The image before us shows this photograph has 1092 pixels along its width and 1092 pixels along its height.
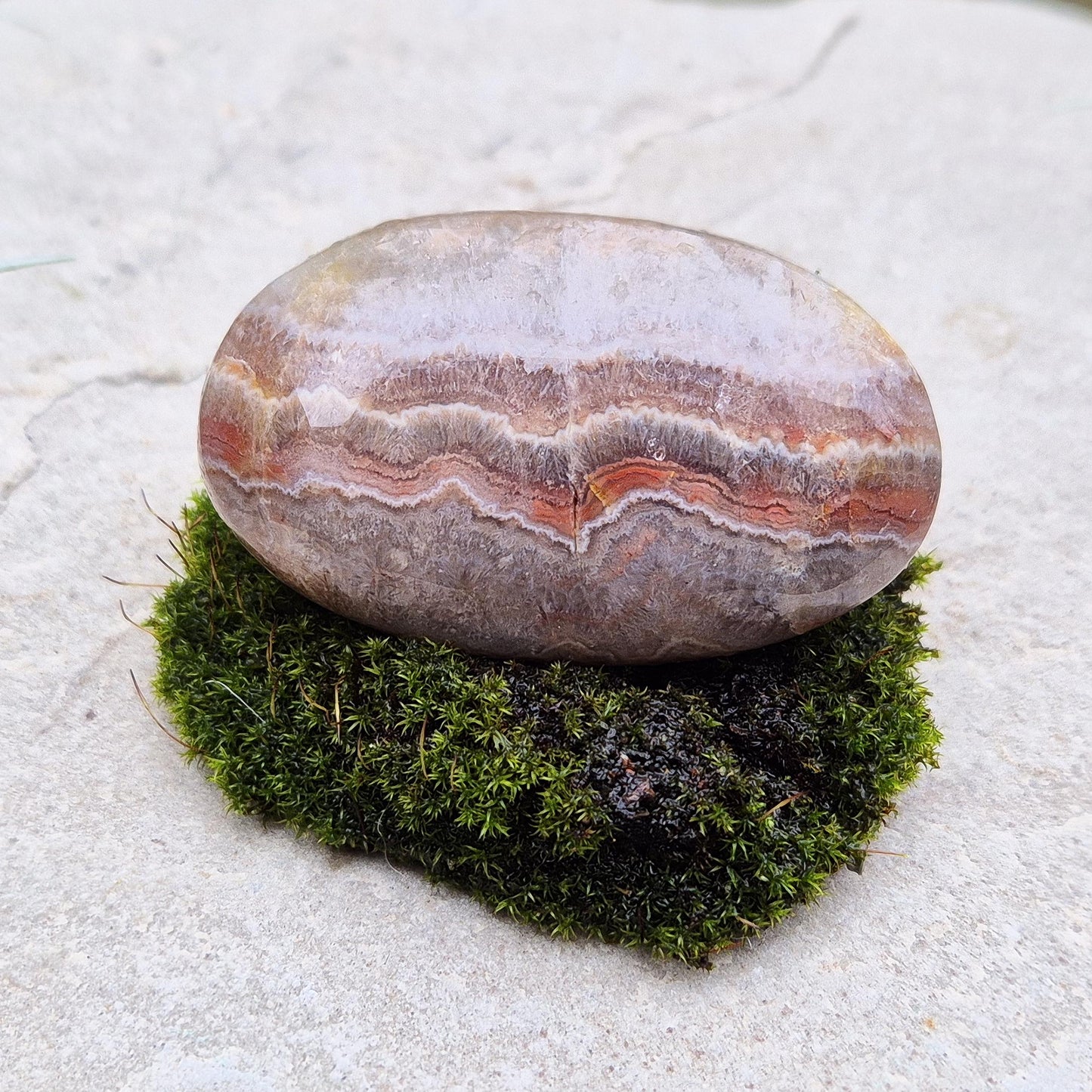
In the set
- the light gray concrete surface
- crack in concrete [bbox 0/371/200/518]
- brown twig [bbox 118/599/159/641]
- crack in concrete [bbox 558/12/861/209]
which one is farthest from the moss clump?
crack in concrete [bbox 558/12/861/209]

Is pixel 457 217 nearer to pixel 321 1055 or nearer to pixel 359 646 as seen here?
pixel 359 646

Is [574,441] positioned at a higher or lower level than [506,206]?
higher

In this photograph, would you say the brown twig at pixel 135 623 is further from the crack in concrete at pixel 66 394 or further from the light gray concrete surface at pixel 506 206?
the crack in concrete at pixel 66 394

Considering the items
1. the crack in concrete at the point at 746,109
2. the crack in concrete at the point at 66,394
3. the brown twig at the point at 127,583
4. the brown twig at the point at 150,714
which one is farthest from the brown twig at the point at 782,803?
the crack in concrete at the point at 746,109

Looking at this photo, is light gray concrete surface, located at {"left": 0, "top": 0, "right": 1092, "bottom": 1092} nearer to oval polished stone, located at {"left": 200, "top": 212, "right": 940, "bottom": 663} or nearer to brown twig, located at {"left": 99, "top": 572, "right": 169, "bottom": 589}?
brown twig, located at {"left": 99, "top": 572, "right": 169, "bottom": 589}

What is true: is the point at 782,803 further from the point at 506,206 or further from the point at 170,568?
the point at 506,206

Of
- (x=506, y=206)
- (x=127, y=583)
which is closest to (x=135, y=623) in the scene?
(x=127, y=583)

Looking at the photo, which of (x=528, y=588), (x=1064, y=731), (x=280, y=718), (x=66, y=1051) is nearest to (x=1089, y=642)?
(x=1064, y=731)

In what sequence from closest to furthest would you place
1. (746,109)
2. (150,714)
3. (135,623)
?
(150,714)
(135,623)
(746,109)
